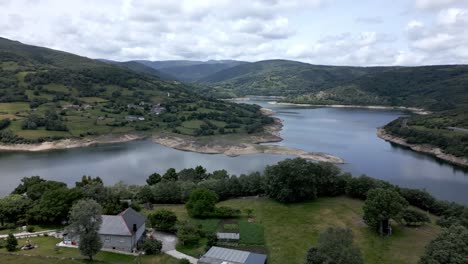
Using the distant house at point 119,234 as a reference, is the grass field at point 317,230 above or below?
below

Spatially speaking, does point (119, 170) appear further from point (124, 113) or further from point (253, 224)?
point (124, 113)

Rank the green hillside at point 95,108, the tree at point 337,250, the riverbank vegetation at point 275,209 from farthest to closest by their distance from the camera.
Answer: the green hillside at point 95,108, the riverbank vegetation at point 275,209, the tree at point 337,250

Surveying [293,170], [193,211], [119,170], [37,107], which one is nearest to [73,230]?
[193,211]

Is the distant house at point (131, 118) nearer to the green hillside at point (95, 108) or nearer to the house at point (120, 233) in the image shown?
the green hillside at point (95, 108)

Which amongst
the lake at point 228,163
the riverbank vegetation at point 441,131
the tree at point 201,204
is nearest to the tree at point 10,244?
the tree at point 201,204

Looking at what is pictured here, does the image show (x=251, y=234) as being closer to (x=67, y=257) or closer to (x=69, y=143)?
(x=67, y=257)

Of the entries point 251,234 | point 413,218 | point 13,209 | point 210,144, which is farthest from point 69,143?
point 413,218
